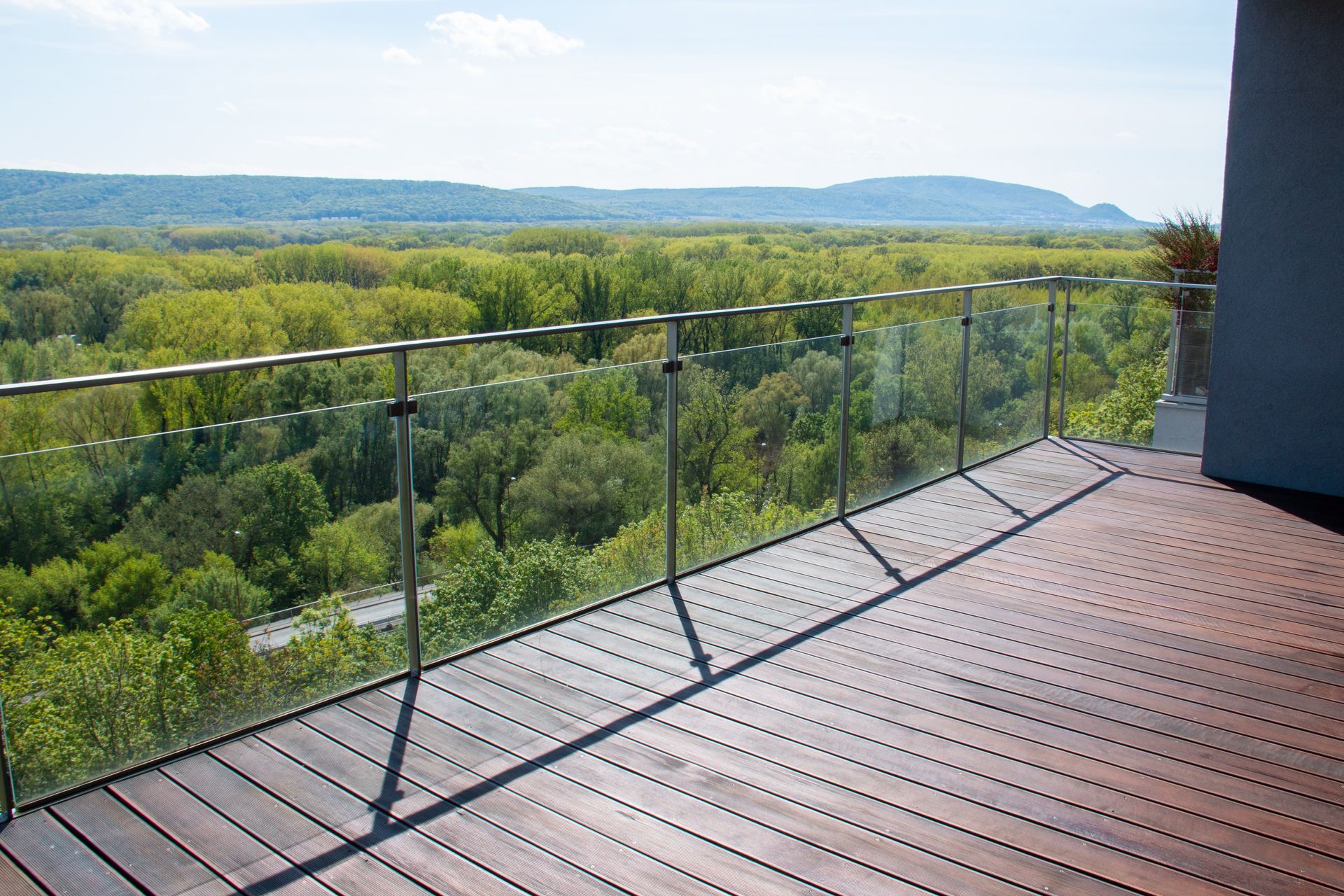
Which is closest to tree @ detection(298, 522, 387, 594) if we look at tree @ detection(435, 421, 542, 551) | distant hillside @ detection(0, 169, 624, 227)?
tree @ detection(435, 421, 542, 551)

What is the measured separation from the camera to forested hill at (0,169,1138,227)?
68.8 m

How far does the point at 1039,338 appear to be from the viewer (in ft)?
19.6

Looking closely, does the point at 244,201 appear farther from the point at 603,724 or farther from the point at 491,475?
the point at 603,724

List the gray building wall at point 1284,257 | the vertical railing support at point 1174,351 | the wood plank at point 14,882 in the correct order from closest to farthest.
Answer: the wood plank at point 14,882 → the gray building wall at point 1284,257 → the vertical railing support at point 1174,351

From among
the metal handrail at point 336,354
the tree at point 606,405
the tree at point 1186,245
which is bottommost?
the tree at point 606,405

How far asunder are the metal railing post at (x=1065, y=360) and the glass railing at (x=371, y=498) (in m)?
1.47

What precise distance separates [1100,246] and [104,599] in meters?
81.0

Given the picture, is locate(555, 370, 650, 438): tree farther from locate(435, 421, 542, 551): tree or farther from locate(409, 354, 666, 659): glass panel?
locate(435, 421, 542, 551): tree

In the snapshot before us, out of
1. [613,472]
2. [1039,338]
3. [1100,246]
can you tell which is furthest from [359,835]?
[1100,246]

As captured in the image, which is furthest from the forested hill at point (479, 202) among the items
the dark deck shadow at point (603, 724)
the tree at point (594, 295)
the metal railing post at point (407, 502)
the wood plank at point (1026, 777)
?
the wood plank at point (1026, 777)

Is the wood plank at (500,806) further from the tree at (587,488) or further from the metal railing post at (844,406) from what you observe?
the metal railing post at (844,406)

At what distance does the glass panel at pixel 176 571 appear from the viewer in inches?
87.1

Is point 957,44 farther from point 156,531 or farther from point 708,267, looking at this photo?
point 156,531

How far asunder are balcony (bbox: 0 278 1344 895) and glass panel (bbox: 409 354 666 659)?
0.07ft
